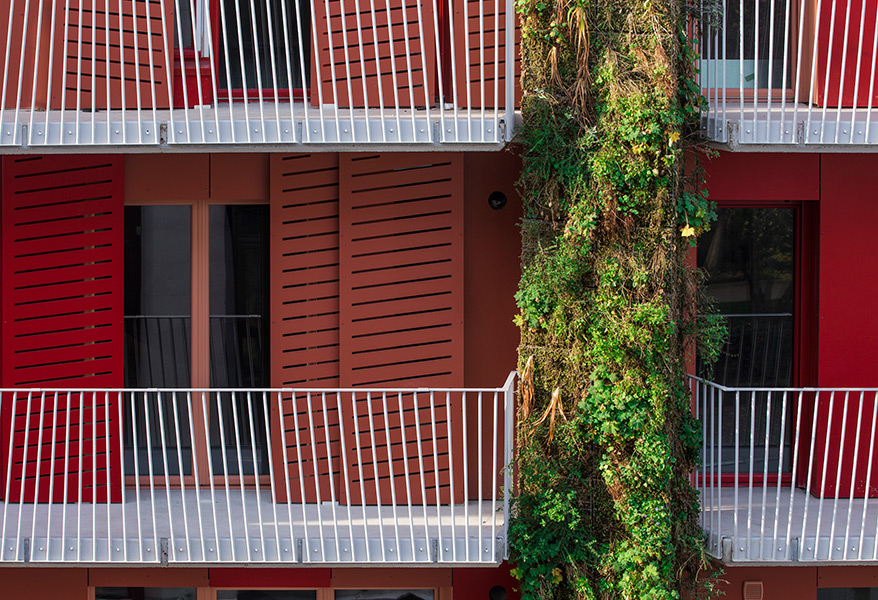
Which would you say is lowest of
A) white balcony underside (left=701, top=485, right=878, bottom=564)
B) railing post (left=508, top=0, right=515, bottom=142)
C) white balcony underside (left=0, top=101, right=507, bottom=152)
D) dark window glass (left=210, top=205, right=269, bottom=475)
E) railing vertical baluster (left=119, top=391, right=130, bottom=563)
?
white balcony underside (left=701, top=485, right=878, bottom=564)

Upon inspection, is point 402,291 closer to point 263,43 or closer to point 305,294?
point 305,294

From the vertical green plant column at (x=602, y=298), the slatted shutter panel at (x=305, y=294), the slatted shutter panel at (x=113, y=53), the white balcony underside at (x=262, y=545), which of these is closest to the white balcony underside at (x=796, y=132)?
the vertical green plant column at (x=602, y=298)

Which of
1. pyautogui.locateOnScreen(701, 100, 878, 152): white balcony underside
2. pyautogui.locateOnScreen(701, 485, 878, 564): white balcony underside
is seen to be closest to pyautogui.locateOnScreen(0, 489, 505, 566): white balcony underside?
pyautogui.locateOnScreen(701, 485, 878, 564): white balcony underside

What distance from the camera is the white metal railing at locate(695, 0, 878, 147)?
736 centimetres

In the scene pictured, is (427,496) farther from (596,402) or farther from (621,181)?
(621,181)

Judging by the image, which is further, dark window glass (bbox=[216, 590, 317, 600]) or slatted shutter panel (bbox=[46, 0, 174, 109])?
dark window glass (bbox=[216, 590, 317, 600])

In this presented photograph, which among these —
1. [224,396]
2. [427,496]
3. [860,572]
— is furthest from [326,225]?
[860,572]

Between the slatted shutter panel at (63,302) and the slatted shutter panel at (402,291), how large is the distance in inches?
76.6

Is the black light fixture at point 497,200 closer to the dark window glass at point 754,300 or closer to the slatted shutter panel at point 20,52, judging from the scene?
the dark window glass at point 754,300

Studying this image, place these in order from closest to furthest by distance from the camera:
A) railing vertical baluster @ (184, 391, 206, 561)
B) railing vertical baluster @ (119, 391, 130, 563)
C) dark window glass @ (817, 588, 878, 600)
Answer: railing vertical baluster @ (184, 391, 206, 561), railing vertical baluster @ (119, 391, 130, 563), dark window glass @ (817, 588, 878, 600)

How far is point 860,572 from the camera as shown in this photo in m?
8.18

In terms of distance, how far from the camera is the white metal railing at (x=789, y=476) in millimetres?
7219

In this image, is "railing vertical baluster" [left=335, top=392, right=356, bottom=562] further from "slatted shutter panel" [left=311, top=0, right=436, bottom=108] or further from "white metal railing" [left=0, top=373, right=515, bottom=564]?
"slatted shutter panel" [left=311, top=0, right=436, bottom=108]

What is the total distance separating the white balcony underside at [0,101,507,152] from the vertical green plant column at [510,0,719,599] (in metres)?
0.54
